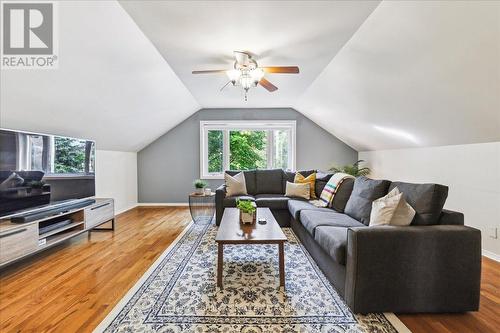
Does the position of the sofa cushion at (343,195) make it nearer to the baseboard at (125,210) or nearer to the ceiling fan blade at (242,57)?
the ceiling fan blade at (242,57)

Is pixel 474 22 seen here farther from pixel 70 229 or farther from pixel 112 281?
pixel 70 229

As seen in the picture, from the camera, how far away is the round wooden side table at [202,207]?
4527mm

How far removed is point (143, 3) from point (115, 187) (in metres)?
4.04

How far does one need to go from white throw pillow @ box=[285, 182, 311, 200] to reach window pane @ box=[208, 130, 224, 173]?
93.2 inches

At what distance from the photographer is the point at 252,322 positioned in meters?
1.81

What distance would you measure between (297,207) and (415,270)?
1885mm

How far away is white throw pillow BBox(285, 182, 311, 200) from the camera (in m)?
4.38

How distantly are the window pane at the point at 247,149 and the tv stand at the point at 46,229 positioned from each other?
3.05m

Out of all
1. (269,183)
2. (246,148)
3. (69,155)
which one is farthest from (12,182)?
(246,148)

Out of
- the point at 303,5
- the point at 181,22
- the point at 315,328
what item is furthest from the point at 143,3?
the point at 315,328

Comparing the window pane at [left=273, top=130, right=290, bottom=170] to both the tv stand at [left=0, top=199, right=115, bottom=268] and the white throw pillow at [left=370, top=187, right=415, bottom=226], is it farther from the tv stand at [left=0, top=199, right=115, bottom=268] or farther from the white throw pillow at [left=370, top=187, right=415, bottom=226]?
the white throw pillow at [left=370, top=187, right=415, bottom=226]

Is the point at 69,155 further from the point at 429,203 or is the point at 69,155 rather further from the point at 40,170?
the point at 429,203

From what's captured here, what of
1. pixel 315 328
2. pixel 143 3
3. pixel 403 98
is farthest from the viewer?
pixel 403 98

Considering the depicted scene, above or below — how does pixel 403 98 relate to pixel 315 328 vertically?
above
